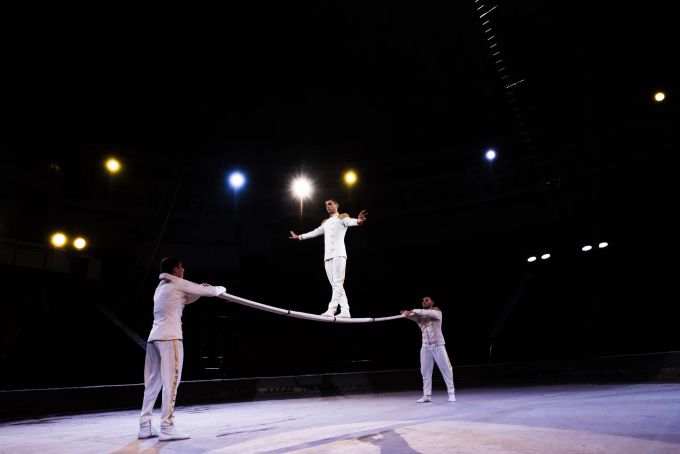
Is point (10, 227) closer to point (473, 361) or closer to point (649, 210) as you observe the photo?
point (473, 361)

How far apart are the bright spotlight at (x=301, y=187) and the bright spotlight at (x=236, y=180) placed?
3.02 metres

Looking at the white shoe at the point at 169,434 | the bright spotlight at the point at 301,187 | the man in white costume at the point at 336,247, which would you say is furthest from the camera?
the bright spotlight at the point at 301,187

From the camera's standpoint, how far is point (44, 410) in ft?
30.0

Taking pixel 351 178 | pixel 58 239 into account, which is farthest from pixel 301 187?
pixel 58 239

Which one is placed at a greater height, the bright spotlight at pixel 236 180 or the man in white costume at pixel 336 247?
the bright spotlight at pixel 236 180

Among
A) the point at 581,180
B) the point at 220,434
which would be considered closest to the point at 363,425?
the point at 220,434

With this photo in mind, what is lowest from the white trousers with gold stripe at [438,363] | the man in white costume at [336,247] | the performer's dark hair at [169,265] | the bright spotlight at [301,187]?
the white trousers with gold stripe at [438,363]

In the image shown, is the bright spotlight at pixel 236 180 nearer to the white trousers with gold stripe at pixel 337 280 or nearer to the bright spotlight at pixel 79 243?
the bright spotlight at pixel 79 243

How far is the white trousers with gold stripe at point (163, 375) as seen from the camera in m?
6.05

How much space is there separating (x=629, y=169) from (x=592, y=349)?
845 centimetres

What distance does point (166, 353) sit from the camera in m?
6.10

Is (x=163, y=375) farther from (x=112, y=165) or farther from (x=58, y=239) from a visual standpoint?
(x=112, y=165)

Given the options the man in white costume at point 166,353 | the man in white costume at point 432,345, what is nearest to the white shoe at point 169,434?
Result: the man in white costume at point 166,353

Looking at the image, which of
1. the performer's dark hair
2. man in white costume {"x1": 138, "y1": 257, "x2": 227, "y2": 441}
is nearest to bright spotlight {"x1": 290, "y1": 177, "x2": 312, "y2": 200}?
the performer's dark hair
